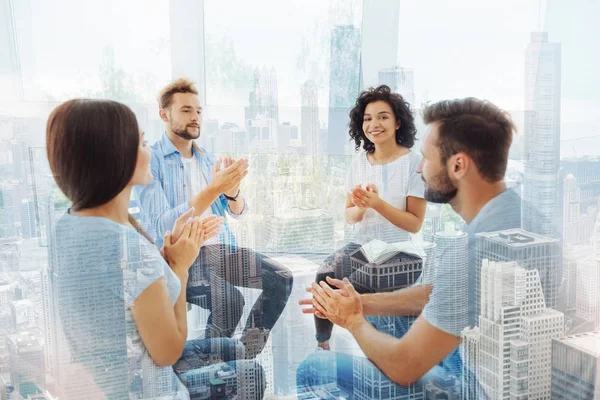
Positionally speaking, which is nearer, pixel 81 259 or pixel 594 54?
pixel 81 259

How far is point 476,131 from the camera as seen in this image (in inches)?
97.7

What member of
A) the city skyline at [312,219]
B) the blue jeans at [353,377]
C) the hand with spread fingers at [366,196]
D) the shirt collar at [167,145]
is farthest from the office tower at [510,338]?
the shirt collar at [167,145]

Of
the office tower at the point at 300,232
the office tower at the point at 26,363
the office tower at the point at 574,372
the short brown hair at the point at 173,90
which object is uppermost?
the short brown hair at the point at 173,90

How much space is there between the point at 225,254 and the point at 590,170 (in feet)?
4.61

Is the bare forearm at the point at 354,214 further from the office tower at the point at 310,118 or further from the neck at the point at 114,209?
the neck at the point at 114,209

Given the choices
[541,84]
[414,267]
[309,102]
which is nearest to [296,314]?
[414,267]

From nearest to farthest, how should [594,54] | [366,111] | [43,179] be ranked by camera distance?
[43,179] → [366,111] → [594,54]

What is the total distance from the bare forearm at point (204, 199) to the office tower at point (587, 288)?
140 cm

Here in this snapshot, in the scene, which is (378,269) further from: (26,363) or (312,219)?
(26,363)

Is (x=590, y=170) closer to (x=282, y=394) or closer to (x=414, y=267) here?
(x=414, y=267)

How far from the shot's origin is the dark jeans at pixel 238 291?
245cm

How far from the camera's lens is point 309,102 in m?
2.48

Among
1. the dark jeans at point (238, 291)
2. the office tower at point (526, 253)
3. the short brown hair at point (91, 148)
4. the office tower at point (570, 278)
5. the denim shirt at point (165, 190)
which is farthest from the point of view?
the office tower at point (570, 278)

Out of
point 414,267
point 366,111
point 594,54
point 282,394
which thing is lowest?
point 282,394
